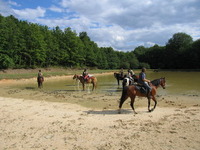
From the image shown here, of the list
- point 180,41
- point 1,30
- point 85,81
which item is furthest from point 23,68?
point 180,41

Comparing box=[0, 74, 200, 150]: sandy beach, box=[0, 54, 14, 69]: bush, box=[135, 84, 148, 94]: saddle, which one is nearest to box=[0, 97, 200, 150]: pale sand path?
box=[0, 74, 200, 150]: sandy beach

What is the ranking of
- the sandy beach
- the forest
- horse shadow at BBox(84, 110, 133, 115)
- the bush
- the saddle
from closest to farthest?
the sandy beach < horse shadow at BBox(84, 110, 133, 115) < the saddle < the bush < the forest

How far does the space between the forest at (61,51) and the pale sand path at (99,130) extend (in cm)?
3228

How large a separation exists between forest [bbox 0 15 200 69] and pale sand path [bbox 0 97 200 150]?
3228 cm

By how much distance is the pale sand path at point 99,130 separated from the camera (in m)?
5.02

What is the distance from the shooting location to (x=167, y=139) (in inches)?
207

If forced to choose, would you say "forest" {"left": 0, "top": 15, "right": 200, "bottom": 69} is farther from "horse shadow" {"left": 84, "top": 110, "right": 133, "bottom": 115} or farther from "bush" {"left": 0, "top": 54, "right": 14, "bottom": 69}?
"horse shadow" {"left": 84, "top": 110, "right": 133, "bottom": 115}

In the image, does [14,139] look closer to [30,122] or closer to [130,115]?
[30,122]

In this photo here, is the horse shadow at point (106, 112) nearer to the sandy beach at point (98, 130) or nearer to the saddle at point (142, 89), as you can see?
the sandy beach at point (98, 130)

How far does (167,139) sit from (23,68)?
41033 millimetres

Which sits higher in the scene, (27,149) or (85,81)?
(85,81)

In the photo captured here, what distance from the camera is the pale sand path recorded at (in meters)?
5.02

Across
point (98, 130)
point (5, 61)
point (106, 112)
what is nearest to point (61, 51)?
point (5, 61)

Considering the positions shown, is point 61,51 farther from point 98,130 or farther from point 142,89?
point 98,130
